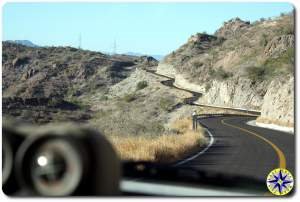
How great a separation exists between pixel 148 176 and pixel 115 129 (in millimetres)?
16784

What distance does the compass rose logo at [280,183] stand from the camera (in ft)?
18.5

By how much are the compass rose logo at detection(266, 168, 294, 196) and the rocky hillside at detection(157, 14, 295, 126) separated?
2458cm

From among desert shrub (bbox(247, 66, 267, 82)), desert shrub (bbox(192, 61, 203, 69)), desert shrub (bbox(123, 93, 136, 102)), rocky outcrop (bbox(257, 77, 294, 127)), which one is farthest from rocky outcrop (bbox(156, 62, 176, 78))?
rocky outcrop (bbox(257, 77, 294, 127))

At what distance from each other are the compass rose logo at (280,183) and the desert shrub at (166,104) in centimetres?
6129

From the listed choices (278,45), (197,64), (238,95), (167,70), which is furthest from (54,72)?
(167,70)

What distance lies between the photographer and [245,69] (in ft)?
276

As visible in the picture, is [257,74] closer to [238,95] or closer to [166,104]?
[238,95]

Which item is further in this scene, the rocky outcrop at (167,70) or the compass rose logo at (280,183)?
the rocky outcrop at (167,70)

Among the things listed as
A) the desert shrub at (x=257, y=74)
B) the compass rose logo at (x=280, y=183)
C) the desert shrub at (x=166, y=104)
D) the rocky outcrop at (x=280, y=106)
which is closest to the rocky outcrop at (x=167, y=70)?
the desert shrub at (x=166, y=104)

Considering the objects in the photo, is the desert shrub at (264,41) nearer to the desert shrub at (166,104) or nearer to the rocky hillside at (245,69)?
the rocky hillside at (245,69)

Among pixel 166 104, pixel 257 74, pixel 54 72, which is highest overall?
pixel 257 74

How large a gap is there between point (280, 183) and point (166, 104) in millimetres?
68731

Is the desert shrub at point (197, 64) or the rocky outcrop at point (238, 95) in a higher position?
the desert shrub at point (197, 64)

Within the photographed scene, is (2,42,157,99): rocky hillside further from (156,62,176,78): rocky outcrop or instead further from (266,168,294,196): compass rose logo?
(266,168,294,196): compass rose logo
